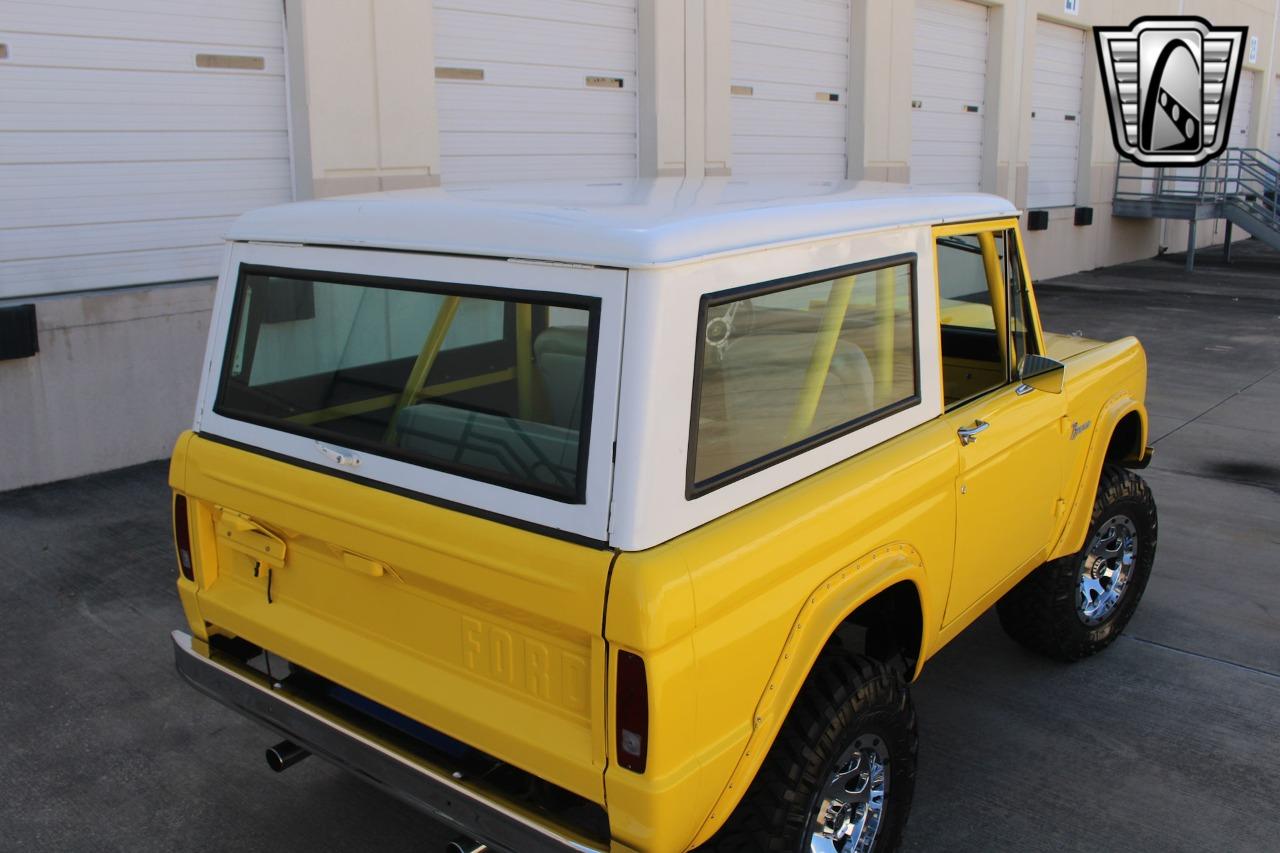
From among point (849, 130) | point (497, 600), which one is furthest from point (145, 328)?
point (849, 130)

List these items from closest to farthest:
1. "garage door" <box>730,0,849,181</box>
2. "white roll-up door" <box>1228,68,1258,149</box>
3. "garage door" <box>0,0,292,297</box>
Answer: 1. "garage door" <box>0,0,292,297</box>
2. "garage door" <box>730,0,849,181</box>
3. "white roll-up door" <box>1228,68,1258,149</box>

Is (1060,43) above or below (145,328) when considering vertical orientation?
above

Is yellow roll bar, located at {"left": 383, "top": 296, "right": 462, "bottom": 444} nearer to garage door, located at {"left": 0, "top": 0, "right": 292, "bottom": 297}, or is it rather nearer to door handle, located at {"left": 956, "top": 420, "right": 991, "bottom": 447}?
door handle, located at {"left": 956, "top": 420, "right": 991, "bottom": 447}

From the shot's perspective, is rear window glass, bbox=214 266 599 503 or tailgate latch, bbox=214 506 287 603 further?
tailgate latch, bbox=214 506 287 603

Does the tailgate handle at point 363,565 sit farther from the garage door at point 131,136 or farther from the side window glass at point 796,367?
the garage door at point 131,136

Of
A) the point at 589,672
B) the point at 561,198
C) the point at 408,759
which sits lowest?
the point at 408,759

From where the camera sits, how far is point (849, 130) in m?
13.6

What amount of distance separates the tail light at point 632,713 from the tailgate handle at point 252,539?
114 centimetres

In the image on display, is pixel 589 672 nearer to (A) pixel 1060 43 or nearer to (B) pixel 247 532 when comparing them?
(B) pixel 247 532

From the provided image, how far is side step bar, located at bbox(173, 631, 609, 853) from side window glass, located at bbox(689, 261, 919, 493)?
821mm

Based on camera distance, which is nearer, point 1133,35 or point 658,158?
point 658,158

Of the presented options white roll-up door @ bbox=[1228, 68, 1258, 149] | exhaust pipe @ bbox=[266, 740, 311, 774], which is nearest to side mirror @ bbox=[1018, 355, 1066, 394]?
exhaust pipe @ bbox=[266, 740, 311, 774]

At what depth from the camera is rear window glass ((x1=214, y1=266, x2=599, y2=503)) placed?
259cm

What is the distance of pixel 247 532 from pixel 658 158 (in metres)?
8.04
